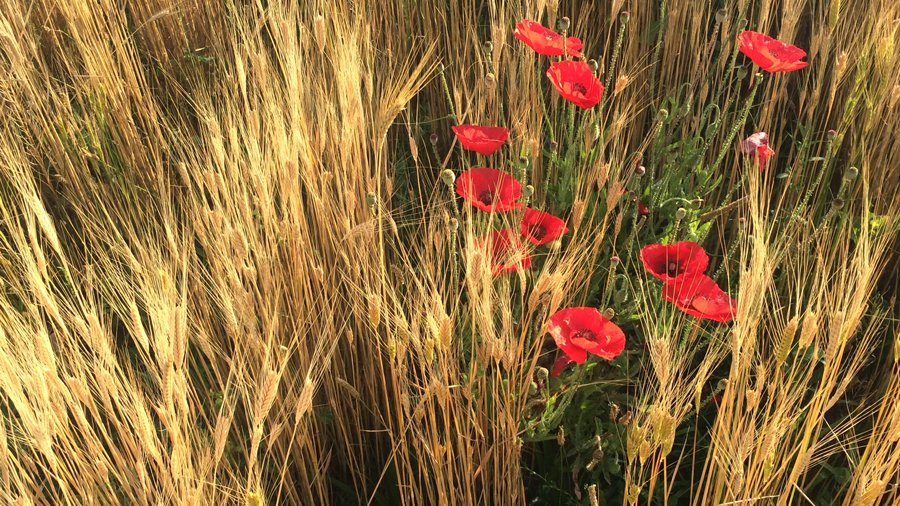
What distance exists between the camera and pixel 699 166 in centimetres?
149

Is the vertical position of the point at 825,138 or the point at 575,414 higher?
the point at 825,138

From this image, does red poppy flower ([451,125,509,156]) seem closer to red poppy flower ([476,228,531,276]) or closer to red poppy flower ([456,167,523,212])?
red poppy flower ([456,167,523,212])

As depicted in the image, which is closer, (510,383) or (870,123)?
(510,383)

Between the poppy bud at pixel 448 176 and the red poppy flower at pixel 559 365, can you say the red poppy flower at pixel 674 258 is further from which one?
the poppy bud at pixel 448 176

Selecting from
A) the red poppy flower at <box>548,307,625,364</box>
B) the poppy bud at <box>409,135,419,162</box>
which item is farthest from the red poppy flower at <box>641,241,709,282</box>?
the poppy bud at <box>409,135,419,162</box>

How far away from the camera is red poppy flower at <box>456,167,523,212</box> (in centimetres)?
122

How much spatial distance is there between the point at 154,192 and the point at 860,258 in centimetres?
131

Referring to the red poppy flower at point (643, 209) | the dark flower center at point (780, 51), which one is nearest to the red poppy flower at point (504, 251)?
the red poppy flower at point (643, 209)

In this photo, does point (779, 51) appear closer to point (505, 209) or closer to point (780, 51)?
point (780, 51)

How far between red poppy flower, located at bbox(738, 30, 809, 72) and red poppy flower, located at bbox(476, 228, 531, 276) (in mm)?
597

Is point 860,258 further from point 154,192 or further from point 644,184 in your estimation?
point 154,192

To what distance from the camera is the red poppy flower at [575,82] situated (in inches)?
52.7

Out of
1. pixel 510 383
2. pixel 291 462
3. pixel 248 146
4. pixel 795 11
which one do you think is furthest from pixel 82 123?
pixel 795 11

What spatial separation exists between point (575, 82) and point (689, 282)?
1.57 ft
